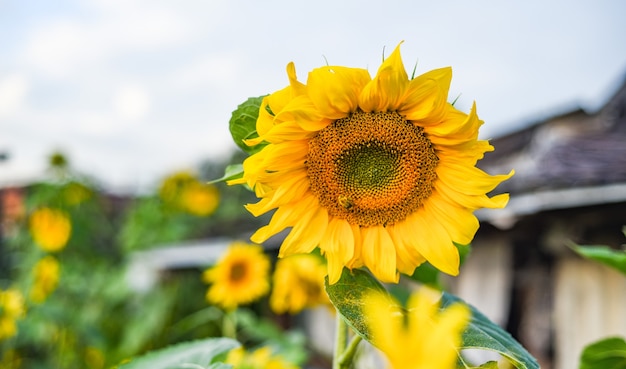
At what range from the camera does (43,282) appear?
13.4 feet

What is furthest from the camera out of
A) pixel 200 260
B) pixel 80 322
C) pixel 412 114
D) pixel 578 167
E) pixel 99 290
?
pixel 200 260

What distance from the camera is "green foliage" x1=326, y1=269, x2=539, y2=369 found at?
661 mm

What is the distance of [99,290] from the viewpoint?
18.8ft

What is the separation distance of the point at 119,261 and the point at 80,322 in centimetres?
312

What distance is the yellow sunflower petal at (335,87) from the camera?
0.68m

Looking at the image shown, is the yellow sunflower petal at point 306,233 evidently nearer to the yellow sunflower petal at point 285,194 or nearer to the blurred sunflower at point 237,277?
the yellow sunflower petal at point 285,194

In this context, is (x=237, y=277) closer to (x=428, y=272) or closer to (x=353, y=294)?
(x=428, y=272)

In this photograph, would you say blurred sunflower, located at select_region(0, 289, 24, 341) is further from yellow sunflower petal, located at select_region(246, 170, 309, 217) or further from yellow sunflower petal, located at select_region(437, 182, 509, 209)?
yellow sunflower petal, located at select_region(437, 182, 509, 209)

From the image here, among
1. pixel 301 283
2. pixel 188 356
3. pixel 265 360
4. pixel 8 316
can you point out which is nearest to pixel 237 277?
pixel 301 283

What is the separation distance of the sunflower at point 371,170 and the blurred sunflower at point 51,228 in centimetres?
441

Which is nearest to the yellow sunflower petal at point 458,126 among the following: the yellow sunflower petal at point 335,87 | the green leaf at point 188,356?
the yellow sunflower petal at point 335,87

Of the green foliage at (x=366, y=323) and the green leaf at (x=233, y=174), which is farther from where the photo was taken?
the green leaf at (x=233, y=174)

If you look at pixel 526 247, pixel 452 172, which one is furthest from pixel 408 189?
pixel 526 247

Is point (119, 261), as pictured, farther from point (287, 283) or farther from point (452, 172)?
point (452, 172)
